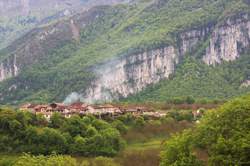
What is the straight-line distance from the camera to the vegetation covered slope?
177 ft

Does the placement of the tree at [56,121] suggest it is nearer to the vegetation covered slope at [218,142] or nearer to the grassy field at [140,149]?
the grassy field at [140,149]

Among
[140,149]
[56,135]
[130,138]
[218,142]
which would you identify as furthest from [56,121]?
[218,142]

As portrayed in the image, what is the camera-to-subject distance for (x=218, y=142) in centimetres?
5575

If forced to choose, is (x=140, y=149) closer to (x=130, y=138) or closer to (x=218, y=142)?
(x=130, y=138)

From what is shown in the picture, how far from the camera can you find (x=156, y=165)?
7662 cm

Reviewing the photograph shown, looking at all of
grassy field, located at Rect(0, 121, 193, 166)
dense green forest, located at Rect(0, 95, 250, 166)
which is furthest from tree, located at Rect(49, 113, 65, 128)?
grassy field, located at Rect(0, 121, 193, 166)

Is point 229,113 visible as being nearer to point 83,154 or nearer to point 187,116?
point 83,154

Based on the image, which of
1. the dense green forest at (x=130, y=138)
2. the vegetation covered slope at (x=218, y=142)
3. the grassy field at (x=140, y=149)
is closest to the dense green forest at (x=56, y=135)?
the dense green forest at (x=130, y=138)

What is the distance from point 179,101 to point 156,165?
7147 cm

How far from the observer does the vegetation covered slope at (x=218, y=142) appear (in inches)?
2121

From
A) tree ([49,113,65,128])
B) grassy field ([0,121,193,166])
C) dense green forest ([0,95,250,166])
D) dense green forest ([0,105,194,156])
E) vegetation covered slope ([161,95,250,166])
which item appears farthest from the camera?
tree ([49,113,65,128])

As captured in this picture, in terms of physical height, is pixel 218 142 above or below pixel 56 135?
below

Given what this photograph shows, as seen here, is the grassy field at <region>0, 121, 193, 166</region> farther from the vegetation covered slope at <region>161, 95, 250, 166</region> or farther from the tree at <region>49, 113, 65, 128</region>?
the vegetation covered slope at <region>161, 95, 250, 166</region>

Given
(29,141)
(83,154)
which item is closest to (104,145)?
(83,154)
